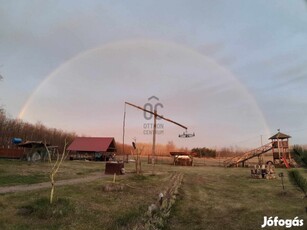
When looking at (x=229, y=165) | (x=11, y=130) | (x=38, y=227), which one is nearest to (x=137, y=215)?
(x=38, y=227)

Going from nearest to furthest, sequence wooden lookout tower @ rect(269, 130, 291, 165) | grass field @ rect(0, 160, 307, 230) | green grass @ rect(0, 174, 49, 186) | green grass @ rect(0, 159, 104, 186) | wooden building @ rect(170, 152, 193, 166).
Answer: grass field @ rect(0, 160, 307, 230)
green grass @ rect(0, 174, 49, 186)
green grass @ rect(0, 159, 104, 186)
wooden lookout tower @ rect(269, 130, 291, 165)
wooden building @ rect(170, 152, 193, 166)

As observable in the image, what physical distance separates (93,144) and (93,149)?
7.05 ft

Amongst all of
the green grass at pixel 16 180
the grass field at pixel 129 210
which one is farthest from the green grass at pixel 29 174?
the grass field at pixel 129 210

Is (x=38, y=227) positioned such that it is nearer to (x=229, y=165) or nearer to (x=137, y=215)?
(x=137, y=215)

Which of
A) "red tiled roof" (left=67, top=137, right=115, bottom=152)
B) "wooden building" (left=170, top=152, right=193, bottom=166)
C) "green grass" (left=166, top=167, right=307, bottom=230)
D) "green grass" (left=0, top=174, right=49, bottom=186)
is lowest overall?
"green grass" (left=166, top=167, right=307, bottom=230)

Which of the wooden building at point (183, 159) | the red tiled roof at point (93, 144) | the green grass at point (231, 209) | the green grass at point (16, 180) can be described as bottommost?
the green grass at point (231, 209)

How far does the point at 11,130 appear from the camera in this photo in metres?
76.0

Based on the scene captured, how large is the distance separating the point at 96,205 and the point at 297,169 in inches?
367

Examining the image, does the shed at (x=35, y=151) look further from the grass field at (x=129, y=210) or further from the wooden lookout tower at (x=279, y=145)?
the wooden lookout tower at (x=279, y=145)

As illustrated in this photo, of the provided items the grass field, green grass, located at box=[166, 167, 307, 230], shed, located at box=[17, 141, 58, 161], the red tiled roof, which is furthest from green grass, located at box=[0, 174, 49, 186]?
the red tiled roof

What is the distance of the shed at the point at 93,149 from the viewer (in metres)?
62.2

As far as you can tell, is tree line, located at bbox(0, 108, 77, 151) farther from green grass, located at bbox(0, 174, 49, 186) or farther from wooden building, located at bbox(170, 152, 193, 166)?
green grass, located at bbox(0, 174, 49, 186)

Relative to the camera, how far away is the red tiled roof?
62237 mm

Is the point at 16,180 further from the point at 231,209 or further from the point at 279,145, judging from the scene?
the point at 279,145
